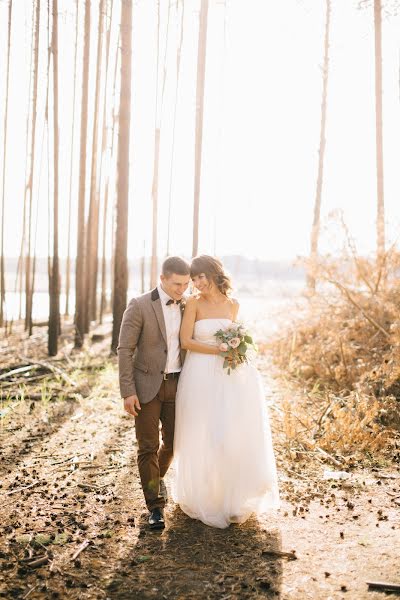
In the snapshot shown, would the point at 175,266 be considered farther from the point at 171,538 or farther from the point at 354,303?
the point at 354,303

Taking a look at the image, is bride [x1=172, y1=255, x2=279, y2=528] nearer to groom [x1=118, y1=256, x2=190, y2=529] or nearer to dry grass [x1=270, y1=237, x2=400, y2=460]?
groom [x1=118, y1=256, x2=190, y2=529]

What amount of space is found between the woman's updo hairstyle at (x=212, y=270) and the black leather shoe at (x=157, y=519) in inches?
65.4

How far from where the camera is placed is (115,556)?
140 inches

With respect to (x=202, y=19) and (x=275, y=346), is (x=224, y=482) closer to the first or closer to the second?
(x=275, y=346)

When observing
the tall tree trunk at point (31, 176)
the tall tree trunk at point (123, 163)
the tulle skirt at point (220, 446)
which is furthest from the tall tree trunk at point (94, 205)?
the tulle skirt at point (220, 446)

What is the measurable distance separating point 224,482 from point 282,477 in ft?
4.01

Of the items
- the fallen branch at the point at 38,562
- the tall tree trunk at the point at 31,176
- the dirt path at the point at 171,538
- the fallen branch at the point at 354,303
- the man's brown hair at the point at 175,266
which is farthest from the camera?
the tall tree trunk at the point at 31,176

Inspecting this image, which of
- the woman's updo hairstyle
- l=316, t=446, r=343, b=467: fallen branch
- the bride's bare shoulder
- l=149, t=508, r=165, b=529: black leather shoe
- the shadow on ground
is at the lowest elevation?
the shadow on ground

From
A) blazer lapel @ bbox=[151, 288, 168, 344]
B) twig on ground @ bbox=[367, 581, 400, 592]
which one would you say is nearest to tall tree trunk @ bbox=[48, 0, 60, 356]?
blazer lapel @ bbox=[151, 288, 168, 344]

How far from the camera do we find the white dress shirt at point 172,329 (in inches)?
165

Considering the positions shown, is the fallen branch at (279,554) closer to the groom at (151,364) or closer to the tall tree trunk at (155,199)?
the groom at (151,364)

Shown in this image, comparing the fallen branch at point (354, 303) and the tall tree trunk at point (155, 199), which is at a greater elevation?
the tall tree trunk at point (155, 199)

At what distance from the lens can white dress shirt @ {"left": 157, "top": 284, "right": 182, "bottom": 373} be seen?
165 inches

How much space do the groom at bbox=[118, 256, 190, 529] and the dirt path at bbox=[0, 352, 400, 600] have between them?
398 millimetres
